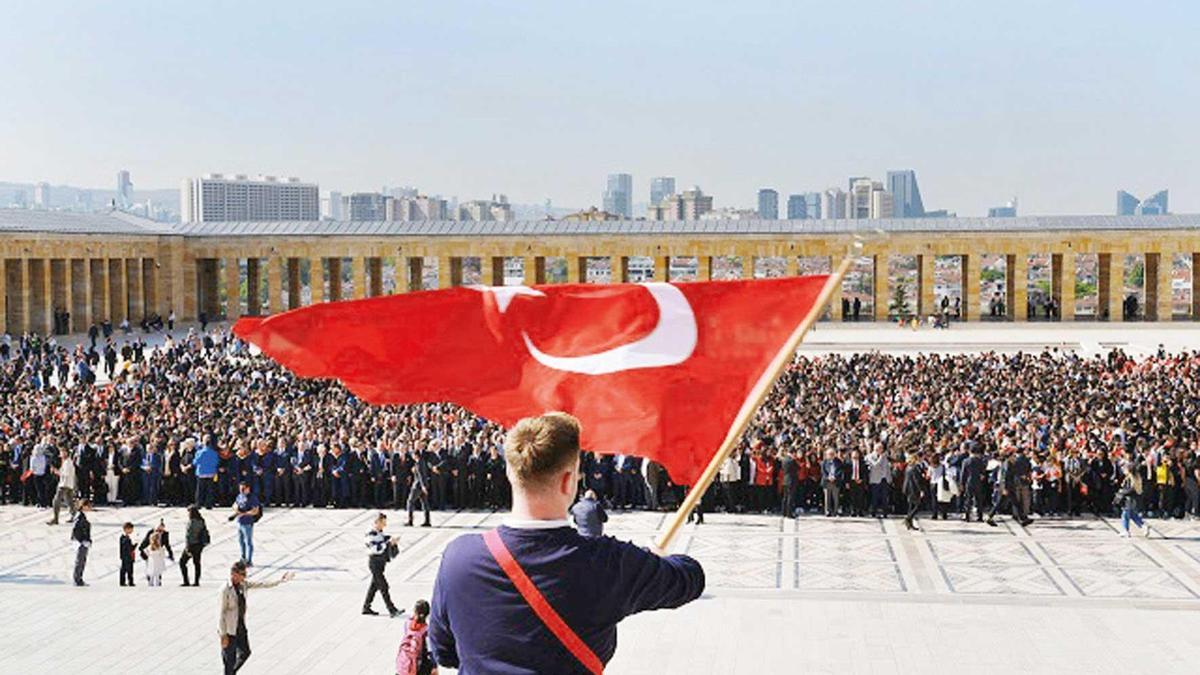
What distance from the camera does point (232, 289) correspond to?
6425 cm

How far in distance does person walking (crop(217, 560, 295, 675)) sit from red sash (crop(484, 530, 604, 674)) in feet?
27.2

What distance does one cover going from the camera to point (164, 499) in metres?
21.9

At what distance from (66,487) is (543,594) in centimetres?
1810

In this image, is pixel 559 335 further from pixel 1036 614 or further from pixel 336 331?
pixel 1036 614

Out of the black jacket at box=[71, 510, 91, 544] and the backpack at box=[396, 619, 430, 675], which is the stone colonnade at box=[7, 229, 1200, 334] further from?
the backpack at box=[396, 619, 430, 675]

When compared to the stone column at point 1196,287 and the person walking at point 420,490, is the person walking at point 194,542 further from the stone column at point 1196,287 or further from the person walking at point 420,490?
the stone column at point 1196,287

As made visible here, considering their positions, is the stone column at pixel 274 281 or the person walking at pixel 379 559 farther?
the stone column at pixel 274 281

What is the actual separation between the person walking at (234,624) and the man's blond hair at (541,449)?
8317 mm

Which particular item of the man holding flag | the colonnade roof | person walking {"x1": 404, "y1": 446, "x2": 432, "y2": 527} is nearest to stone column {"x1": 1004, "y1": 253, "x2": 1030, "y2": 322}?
the colonnade roof

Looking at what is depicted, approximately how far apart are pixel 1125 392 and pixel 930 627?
17.2 metres

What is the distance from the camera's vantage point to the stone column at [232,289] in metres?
63.9

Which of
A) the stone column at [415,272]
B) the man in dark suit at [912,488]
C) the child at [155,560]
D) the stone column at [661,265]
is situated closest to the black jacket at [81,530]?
the child at [155,560]

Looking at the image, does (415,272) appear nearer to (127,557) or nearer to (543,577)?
(127,557)

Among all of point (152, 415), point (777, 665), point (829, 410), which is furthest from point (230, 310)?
point (777, 665)
